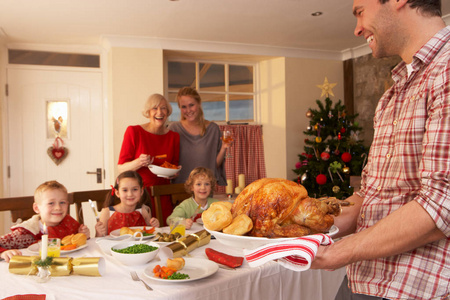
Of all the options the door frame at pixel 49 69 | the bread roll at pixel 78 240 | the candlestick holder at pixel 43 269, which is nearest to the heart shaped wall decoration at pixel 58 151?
the door frame at pixel 49 69

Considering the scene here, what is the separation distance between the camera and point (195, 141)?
3.23 m

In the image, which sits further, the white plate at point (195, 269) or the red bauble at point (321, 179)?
the red bauble at point (321, 179)

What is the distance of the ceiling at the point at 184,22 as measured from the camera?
3.37 metres

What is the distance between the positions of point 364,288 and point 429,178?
1.13 ft

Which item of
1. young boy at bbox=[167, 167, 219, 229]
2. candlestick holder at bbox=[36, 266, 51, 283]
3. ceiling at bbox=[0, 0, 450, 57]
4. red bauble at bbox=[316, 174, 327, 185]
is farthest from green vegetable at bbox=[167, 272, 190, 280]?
red bauble at bbox=[316, 174, 327, 185]

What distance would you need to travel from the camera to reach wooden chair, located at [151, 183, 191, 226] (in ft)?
9.39

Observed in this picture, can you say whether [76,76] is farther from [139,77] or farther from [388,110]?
[388,110]

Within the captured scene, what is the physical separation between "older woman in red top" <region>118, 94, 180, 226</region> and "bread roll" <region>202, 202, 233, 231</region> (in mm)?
2065

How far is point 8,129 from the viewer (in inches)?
174

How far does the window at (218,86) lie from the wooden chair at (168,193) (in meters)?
1.89

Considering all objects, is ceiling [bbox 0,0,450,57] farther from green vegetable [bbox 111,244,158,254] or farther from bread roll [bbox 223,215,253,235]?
bread roll [bbox 223,215,253,235]

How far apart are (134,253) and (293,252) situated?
3.27ft

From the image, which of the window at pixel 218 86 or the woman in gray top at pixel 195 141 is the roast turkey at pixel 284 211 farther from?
the window at pixel 218 86

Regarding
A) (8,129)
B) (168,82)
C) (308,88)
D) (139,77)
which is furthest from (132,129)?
(308,88)
